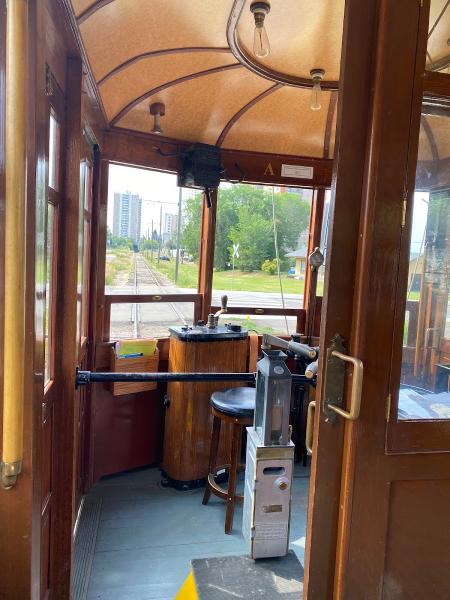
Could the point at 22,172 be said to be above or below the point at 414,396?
above

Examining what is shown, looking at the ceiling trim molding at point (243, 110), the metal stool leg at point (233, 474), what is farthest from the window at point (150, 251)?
the metal stool leg at point (233, 474)

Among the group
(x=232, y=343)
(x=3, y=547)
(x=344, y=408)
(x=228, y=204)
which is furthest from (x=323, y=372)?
(x=228, y=204)

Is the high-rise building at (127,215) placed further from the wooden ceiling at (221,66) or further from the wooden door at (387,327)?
the wooden door at (387,327)

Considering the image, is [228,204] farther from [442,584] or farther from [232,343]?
[442,584]

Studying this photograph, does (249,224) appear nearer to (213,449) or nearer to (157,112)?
(157,112)

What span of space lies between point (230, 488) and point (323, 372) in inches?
64.7

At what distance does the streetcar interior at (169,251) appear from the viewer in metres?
1.18

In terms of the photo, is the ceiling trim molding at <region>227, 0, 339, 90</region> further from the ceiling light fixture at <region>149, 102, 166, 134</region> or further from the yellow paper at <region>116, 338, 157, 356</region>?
the yellow paper at <region>116, 338, 157, 356</region>

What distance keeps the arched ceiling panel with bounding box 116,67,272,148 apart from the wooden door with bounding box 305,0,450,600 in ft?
5.26

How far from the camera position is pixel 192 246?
3.39m

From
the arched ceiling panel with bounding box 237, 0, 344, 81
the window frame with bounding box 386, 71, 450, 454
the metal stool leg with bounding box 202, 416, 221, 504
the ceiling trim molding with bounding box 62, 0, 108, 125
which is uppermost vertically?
the arched ceiling panel with bounding box 237, 0, 344, 81

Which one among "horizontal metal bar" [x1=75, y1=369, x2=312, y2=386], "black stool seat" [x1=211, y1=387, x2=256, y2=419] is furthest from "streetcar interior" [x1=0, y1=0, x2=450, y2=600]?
"black stool seat" [x1=211, y1=387, x2=256, y2=419]

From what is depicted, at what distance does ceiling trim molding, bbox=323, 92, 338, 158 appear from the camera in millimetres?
2846

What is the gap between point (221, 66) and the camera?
Result: 2439mm
